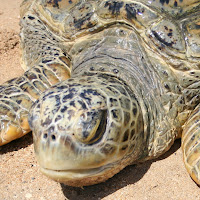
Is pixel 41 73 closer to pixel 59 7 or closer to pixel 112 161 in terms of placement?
pixel 59 7

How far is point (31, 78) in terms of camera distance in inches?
138

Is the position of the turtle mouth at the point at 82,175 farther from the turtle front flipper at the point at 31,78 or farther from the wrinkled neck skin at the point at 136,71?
the turtle front flipper at the point at 31,78

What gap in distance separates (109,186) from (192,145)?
0.79 m

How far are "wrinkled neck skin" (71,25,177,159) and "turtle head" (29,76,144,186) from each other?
267 mm

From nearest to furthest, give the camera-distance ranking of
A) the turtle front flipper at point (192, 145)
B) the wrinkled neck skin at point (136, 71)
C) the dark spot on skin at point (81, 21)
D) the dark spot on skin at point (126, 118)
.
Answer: the dark spot on skin at point (126, 118) < the turtle front flipper at point (192, 145) < the wrinkled neck skin at point (136, 71) < the dark spot on skin at point (81, 21)

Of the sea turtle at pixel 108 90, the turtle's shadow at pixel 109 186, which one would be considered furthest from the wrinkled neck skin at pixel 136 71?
the turtle's shadow at pixel 109 186

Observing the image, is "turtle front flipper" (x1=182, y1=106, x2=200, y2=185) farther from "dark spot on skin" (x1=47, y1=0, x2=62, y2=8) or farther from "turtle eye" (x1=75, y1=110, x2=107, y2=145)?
Answer: "dark spot on skin" (x1=47, y1=0, x2=62, y2=8)

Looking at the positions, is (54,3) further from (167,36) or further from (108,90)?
(108,90)

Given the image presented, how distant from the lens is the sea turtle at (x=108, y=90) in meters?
2.36

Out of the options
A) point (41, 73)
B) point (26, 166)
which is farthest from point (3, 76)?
point (26, 166)

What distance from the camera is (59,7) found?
3971 mm

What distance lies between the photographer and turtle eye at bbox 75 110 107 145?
2301 millimetres

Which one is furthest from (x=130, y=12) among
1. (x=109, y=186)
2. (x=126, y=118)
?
(x=109, y=186)

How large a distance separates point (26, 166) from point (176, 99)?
1.53 meters
